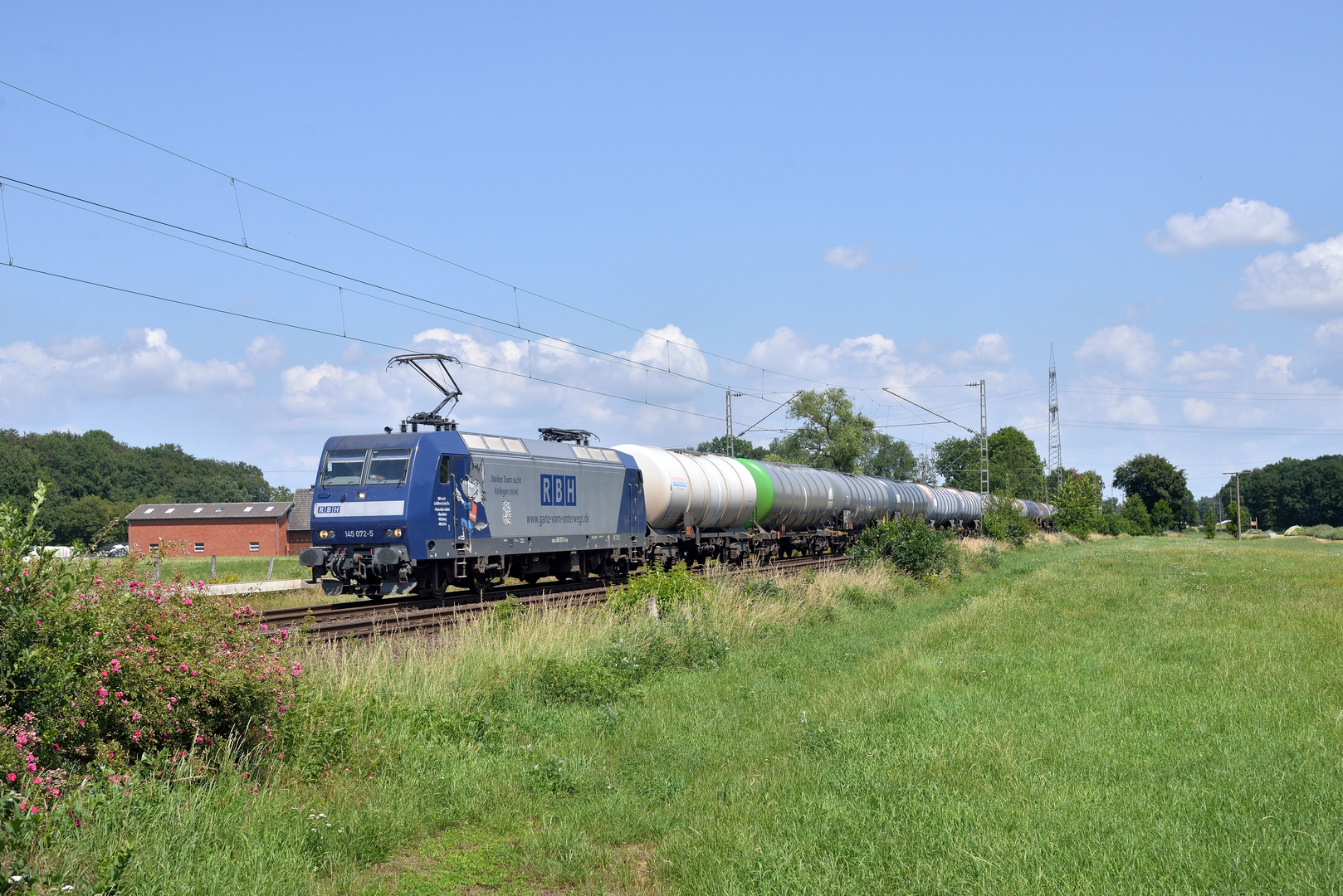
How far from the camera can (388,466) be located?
1828cm

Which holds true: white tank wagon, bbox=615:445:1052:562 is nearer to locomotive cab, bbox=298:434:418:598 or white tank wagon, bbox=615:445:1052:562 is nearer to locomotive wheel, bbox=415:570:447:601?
locomotive wheel, bbox=415:570:447:601

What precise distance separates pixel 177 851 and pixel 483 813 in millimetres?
2020

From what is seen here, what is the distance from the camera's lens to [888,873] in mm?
5113

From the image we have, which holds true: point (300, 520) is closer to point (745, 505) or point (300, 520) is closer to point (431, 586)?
point (745, 505)

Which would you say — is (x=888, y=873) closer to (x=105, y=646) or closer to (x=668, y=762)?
(x=668, y=762)

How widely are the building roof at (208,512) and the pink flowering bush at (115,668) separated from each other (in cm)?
6235

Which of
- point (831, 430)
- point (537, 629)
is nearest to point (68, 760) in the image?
point (537, 629)

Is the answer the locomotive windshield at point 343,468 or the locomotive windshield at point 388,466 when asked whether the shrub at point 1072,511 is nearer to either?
the locomotive windshield at point 388,466

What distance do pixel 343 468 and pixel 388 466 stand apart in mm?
1148

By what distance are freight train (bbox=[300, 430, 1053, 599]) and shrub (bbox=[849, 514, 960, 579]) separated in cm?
452

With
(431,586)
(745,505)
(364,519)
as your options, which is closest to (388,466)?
(364,519)

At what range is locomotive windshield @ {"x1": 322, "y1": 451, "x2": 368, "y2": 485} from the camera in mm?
18500

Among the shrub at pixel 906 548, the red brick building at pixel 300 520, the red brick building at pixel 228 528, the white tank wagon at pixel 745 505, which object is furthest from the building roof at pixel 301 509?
the shrub at pixel 906 548

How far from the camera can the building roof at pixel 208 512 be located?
6519 centimetres
